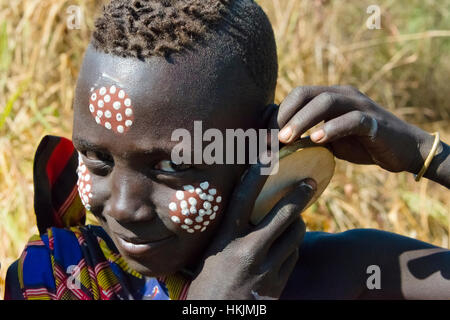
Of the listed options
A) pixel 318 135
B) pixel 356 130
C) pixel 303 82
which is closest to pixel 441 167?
pixel 356 130

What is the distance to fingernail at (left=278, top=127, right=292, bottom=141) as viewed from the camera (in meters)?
1.93

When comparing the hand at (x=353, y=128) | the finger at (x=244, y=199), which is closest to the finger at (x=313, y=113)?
the hand at (x=353, y=128)

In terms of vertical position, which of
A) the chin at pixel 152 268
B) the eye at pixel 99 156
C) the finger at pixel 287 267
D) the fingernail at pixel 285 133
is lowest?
the finger at pixel 287 267

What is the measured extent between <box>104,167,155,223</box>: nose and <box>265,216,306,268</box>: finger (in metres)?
0.43

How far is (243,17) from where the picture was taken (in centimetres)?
203

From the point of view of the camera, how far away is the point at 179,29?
6.15ft

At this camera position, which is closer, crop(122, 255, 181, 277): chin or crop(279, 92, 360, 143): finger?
crop(279, 92, 360, 143): finger

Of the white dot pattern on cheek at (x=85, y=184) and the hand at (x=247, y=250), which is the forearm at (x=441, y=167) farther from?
the white dot pattern on cheek at (x=85, y=184)

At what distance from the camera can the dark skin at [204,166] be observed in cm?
188

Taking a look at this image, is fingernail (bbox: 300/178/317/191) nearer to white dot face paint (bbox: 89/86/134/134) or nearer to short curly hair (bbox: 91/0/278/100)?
short curly hair (bbox: 91/0/278/100)

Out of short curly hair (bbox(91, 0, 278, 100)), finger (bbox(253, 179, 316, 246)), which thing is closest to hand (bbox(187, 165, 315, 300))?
finger (bbox(253, 179, 316, 246))

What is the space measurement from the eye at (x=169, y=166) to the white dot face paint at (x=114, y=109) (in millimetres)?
144

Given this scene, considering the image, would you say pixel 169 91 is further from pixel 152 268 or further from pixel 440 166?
pixel 440 166

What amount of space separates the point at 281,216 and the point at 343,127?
340 mm
